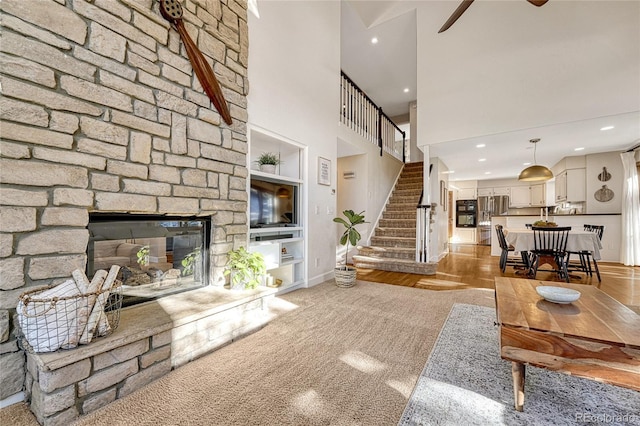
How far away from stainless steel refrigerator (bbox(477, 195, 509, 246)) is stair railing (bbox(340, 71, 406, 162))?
4.46 m

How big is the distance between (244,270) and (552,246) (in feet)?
15.8

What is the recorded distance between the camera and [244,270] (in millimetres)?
2377

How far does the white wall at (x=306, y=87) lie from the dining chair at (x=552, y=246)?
11.0 feet

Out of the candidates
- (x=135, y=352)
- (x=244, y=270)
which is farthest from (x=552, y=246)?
(x=135, y=352)

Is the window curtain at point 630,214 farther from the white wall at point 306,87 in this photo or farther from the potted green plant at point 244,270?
the potted green plant at point 244,270

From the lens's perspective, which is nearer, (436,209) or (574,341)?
(574,341)

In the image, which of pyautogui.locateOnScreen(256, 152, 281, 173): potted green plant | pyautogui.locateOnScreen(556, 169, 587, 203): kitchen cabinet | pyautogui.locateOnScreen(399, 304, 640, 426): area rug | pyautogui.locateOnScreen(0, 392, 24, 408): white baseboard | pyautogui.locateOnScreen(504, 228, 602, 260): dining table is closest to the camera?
pyautogui.locateOnScreen(399, 304, 640, 426): area rug

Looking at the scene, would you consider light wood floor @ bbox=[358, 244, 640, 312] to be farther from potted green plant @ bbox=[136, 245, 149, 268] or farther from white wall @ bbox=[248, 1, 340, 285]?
potted green plant @ bbox=[136, 245, 149, 268]

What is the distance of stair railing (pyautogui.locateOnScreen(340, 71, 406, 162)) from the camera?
18.0 ft

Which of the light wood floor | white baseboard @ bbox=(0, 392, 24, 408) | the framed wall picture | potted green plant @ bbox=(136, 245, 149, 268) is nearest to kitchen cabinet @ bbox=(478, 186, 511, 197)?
the light wood floor

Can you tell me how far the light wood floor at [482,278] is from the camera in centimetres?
373

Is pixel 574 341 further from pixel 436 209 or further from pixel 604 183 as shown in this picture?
pixel 604 183

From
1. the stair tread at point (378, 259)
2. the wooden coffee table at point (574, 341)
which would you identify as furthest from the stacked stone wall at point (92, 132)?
the stair tread at point (378, 259)

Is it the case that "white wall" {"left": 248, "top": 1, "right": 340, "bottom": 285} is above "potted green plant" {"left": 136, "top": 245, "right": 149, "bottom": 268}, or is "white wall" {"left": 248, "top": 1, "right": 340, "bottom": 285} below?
above
